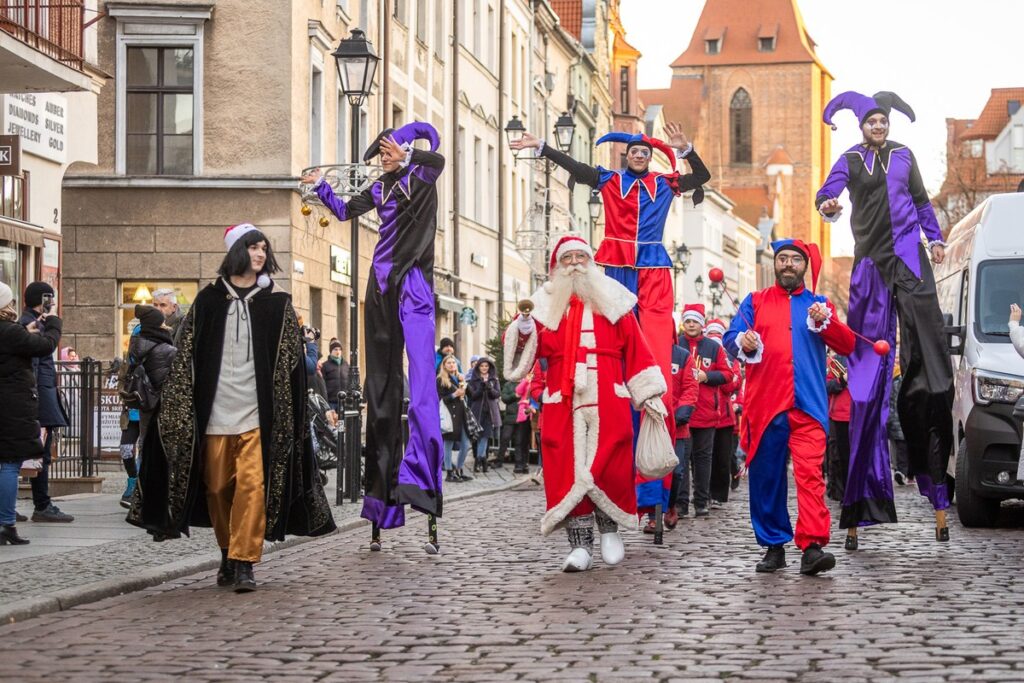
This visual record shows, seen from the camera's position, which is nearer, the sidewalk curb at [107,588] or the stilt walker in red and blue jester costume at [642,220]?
the sidewalk curb at [107,588]

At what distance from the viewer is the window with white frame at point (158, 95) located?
93.7ft

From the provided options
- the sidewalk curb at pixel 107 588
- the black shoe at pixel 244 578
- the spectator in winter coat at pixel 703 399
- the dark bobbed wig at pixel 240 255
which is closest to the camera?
the sidewalk curb at pixel 107 588

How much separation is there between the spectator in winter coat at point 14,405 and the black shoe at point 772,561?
16.8 feet

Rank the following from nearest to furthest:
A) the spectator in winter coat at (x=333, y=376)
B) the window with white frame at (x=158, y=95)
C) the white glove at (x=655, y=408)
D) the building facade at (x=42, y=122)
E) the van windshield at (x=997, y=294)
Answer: the white glove at (x=655, y=408), the van windshield at (x=997, y=294), the building facade at (x=42, y=122), the spectator in winter coat at (x=333, y=376), the window with white frame at (x=158, y=95)

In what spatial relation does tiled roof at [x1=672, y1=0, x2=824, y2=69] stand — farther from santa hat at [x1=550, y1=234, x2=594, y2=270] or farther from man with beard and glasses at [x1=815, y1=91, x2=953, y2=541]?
santa hat at [x1=550, y1=234, x2=594, y2=270]

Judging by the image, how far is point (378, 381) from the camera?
1239 cm

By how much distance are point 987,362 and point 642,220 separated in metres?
3.44

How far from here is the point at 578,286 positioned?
11305mm

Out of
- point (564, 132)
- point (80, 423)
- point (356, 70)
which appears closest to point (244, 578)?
point (356, 70)

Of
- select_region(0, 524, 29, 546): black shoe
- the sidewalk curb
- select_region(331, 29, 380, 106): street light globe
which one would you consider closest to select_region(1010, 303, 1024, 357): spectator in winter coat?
the sidewalk curb

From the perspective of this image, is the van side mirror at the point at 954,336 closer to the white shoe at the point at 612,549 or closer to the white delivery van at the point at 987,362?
the white delivery van at the point at 987,362

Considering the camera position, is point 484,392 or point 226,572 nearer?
point 226,572

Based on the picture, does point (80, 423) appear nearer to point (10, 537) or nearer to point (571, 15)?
point (10, 537)

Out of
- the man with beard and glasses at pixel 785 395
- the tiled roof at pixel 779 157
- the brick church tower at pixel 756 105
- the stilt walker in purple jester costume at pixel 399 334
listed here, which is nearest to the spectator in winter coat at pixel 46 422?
the stilt walker in purple jester costume at pixel 399 334
